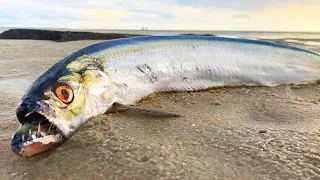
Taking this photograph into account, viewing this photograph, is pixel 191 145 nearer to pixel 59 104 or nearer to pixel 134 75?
pixel 59 104

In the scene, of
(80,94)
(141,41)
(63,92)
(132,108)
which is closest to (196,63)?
(141,41)

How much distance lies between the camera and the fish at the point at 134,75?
226 centimetres

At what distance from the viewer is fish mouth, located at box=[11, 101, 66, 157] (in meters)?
2.08

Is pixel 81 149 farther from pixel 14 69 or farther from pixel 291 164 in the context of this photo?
pixel 14 69

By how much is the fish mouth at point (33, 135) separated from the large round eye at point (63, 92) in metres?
0.19

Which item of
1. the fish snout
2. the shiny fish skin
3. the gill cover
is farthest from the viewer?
the shiny fish skin

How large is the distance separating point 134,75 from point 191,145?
4.37 ft

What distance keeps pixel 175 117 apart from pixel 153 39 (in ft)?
4.07

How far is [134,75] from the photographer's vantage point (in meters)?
3.31

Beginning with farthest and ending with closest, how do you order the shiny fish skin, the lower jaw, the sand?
the shiny fish skin, the lower jaw, the sand

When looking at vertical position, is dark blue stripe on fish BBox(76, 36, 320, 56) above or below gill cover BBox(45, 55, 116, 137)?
above

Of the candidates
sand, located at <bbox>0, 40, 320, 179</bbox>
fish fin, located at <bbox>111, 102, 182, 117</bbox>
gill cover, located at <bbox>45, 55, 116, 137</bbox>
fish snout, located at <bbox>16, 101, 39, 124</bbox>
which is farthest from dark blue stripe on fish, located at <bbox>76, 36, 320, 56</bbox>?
fish snout, located at <bbox>16, 101, 39, 124</bbox>

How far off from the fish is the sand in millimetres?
128

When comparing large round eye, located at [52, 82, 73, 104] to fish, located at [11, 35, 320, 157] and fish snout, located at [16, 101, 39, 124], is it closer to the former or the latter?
fish, located at [11, 35, 320, 157]
